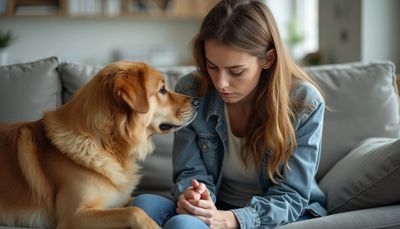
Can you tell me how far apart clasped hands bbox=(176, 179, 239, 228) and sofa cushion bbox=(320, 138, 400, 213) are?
44 centimetres

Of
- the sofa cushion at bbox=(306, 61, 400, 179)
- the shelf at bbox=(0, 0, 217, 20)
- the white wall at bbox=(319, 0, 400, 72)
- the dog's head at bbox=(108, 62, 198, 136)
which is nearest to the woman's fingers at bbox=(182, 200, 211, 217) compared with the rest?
the dog's head at bbox=(108, 62, 198, 136)

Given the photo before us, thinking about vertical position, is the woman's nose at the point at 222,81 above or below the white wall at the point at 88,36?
below

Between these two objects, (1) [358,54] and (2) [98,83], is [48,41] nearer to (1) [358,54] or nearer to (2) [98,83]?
(1) [358,54]

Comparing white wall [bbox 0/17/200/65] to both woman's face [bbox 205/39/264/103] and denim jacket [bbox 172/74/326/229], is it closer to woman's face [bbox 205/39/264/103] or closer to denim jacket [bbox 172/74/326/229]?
denim jacket [bbox 172/74/326/229]

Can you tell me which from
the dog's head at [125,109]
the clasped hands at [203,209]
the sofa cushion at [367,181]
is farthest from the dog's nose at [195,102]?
the sofa cushion at [367,181]

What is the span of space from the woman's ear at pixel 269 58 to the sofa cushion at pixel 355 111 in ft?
1.82

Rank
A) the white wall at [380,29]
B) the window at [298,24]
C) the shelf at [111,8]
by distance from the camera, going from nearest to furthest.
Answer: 1. the white wall at [380,29]
2. the shelf at [111,8]
3. the window at [298,24]

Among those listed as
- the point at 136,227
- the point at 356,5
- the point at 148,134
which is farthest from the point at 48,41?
the point at 136,227

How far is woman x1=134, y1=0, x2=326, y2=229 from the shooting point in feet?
5.29

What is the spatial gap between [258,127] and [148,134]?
0.41 m

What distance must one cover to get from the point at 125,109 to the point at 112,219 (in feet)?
1.19

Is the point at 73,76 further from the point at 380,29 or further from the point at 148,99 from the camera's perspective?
the point at 380,29

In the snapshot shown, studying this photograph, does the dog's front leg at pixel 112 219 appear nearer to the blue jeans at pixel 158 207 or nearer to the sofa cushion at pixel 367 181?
the blue jeans at pixel 158 207

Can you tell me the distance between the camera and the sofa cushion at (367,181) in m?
1.64
